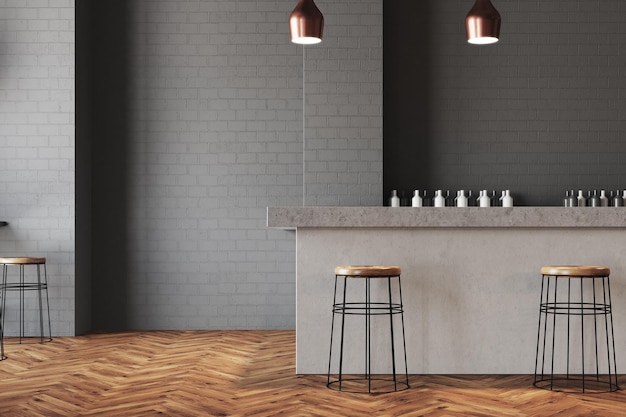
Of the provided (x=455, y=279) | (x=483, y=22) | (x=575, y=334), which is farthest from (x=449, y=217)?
(x=483, y=22)

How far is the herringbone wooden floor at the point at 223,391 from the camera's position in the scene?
12.8ft

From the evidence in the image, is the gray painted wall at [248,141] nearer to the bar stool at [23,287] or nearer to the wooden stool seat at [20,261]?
the bar stool at [23,287]

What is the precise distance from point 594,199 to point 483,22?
9.39ft

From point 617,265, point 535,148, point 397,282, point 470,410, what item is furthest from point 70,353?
point 535,148

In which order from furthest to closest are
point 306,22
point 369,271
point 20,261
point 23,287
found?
point 23,287 < point 20,261 < point 306,22 < point 369,271

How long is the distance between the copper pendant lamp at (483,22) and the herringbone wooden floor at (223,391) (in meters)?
1.93

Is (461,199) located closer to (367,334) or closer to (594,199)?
(594,199)

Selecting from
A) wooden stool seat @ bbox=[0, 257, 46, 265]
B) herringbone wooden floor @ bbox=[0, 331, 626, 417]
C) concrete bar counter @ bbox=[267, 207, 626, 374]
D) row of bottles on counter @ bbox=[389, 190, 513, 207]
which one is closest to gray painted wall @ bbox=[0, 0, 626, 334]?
row of bottles on counter @ bbox=[389, 190, 513, 207]

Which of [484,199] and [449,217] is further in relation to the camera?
[484,199]

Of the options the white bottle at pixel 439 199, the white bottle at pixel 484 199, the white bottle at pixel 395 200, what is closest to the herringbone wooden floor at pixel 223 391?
the white bottle at pixel 395 200

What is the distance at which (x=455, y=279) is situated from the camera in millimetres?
4684

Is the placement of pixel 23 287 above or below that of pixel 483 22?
below

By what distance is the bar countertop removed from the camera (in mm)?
4582

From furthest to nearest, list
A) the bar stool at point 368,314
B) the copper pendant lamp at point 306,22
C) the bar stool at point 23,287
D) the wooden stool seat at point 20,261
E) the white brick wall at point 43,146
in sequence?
the white brick wall at point 43,146, the bar stool at point 23,287, the wooden stool seat at point 20,261, the bar stool at point 368,314, the copper pendant lamp at point 306,22
